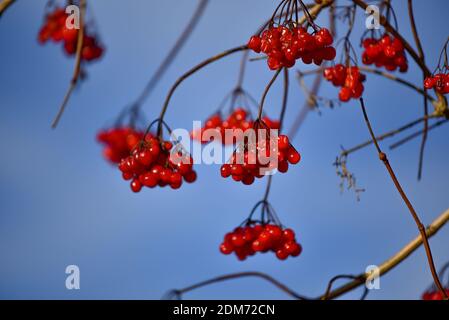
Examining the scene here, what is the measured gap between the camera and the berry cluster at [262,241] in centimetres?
220

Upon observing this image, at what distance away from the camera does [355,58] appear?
2.19m

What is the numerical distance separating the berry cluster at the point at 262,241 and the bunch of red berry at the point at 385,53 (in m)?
0.70

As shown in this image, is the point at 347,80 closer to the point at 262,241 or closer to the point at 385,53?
the point at 385,53

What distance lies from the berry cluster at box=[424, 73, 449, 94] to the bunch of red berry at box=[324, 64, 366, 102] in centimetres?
30

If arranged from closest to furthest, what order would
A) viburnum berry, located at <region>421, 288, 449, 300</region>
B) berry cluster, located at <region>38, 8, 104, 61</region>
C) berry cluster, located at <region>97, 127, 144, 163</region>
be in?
viburnum berry, located at <region>421, 288, 449, 300</region> < berry cluster, located at <region>38, 8, 104, 61</region> < berry cluster, located at <region>97, 127, 144, 163</region>

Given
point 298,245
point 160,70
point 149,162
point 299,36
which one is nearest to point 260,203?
point 298,245

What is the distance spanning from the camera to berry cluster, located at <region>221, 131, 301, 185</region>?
184 cm

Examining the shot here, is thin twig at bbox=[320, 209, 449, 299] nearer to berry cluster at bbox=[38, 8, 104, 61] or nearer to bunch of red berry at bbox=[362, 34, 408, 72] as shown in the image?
bunch of red berry at bbox=[362, 34, 408, 72]

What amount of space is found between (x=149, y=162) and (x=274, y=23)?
653 mm

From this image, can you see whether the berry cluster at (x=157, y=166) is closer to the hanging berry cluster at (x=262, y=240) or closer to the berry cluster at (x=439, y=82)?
the hanging berry cluster at (x=262, y=240)

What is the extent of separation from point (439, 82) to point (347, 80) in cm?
36

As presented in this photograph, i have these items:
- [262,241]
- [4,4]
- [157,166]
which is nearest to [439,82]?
[262,241]

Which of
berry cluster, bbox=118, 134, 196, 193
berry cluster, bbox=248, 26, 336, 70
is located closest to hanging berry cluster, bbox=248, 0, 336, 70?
berry cluster, bbox=248, 26, 336, 70

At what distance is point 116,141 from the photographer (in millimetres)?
3566
